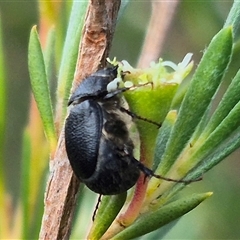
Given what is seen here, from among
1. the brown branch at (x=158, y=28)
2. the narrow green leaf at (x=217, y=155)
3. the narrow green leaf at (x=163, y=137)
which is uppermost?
the brown branch at (x=158, y=28)

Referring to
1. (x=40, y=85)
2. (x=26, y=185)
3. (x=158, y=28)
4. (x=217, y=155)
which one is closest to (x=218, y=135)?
(x=217, y=155)

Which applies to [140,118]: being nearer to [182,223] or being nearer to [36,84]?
[36,84]

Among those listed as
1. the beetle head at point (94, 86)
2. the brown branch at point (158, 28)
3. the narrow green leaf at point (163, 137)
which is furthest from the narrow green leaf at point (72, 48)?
the brown branch at point (158, 28)

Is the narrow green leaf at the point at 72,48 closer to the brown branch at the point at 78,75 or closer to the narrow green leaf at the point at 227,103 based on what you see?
the brown branch at the point at 78,75

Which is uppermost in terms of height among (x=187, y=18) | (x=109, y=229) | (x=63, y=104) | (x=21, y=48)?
(x=21, y=48)

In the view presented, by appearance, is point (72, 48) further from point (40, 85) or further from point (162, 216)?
point (162, 216)

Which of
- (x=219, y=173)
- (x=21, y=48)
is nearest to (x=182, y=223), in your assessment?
(x=219, y=173)
